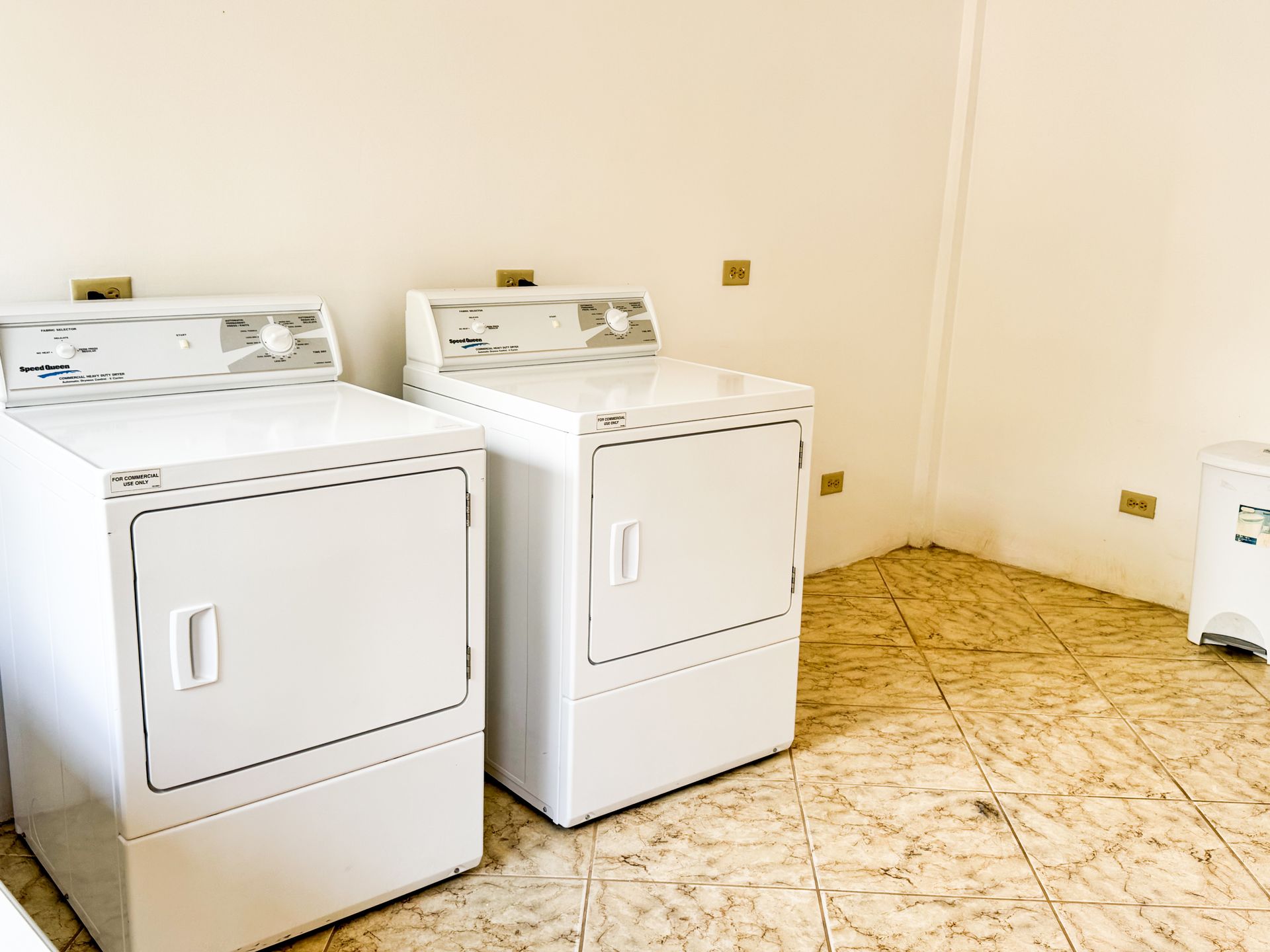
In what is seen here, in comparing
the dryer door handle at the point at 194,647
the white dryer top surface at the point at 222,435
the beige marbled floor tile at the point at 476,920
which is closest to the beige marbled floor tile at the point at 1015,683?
the beige marbled floor tile at the point at 476,920

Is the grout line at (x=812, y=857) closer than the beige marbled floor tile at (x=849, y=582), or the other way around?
the grout line at (x=812, y=857)

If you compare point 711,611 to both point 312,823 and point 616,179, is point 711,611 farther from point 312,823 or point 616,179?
point 616,179

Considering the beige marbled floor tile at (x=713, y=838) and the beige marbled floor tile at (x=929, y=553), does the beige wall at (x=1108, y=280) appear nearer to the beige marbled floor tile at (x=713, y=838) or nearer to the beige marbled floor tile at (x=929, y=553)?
the beige marbled floor tile at (x=929, y=553)

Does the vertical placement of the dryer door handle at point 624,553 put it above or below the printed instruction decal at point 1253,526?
above

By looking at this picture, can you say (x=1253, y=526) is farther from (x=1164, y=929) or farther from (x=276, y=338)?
(x=276, y=338)

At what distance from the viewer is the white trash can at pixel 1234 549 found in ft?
10.5

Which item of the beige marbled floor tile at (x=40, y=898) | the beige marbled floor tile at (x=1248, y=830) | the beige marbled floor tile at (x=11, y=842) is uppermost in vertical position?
Answer: the beige marbled floor tile at (x=1248, y=830)

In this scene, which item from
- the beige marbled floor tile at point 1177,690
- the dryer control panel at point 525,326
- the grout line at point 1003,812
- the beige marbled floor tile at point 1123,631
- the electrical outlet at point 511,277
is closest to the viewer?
the grout line at point 1003,812

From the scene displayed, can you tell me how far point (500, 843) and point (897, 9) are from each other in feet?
9.49

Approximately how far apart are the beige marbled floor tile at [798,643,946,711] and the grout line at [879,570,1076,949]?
0.6 inches

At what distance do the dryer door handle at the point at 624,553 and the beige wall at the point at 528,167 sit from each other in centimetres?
82

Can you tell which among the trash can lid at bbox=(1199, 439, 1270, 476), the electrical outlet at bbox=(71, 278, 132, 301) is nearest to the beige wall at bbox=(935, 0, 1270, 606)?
the trash can lid at bbox=(1199, 439, 1270, 476)

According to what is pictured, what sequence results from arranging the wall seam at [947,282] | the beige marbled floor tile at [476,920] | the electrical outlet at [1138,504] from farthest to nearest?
1. the wall seam at [947,282]
2. the electrical outlet at [1138,504]
3. the beige marbled floor tile at [476,920]

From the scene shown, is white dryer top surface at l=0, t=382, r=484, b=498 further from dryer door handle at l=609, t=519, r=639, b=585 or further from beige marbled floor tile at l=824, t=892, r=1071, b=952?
beige marbled floor tile at l=824, t=892, r=1071, b=952
